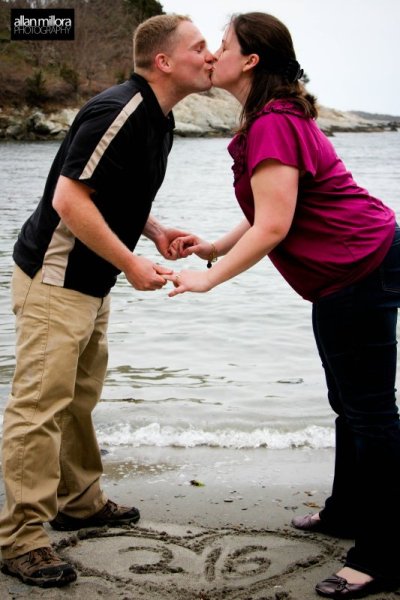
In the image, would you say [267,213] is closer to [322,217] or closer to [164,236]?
[322,217]

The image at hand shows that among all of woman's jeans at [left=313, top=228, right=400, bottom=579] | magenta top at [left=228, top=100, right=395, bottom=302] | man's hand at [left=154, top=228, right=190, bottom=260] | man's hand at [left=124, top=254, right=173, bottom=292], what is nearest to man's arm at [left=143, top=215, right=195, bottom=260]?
man's hand at [left=154, top=228, right=190, bottom=260]

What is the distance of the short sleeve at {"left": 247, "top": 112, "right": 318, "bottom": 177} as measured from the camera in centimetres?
319

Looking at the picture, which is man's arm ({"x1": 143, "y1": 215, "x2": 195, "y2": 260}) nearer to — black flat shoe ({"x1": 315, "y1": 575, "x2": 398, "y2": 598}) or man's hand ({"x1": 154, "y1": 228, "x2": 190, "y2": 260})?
man's hand ({"x1": 154, "y1": 228, "x2": 190, "y2": 260})

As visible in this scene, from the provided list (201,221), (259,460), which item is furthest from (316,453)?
(201,221)

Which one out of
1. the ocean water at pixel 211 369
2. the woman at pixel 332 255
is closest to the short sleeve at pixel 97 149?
the woman at pixel 332 255

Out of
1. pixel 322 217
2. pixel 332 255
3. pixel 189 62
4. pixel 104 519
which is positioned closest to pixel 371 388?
pixel 332 255

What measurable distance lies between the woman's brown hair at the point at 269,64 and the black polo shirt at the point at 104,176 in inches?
20.2

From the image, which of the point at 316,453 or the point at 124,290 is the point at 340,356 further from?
the point at 124,290

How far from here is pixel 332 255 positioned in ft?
11.0

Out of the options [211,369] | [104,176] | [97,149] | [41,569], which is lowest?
[211,369]

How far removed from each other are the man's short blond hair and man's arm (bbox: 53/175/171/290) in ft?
2.42

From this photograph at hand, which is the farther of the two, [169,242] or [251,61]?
[169,242]

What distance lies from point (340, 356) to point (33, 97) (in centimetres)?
6819

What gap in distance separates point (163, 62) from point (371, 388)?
68.1 inches
